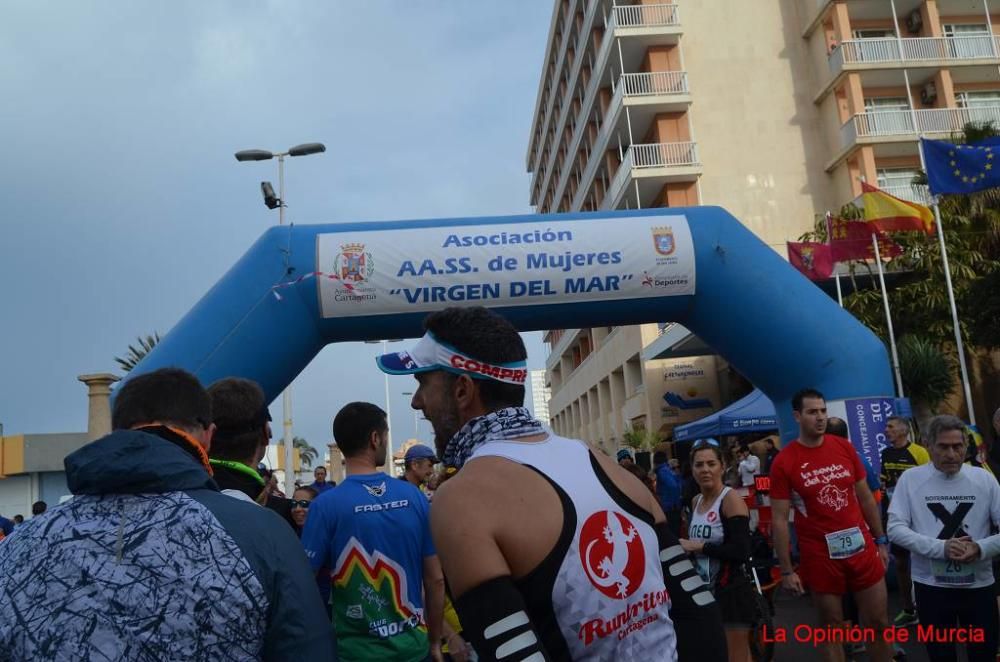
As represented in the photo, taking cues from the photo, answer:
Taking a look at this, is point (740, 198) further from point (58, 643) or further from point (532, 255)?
point (58, 643)

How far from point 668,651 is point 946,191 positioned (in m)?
13.6

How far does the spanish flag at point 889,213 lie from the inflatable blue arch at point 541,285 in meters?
6.80

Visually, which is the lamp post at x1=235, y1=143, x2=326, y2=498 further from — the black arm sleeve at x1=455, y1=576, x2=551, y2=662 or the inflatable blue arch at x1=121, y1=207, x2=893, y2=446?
the black arm sleeve at x1=455, y1=576, x2=551, y2=662

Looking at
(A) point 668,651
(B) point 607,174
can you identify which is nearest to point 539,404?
(B) point 607,174

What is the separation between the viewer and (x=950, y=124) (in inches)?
966

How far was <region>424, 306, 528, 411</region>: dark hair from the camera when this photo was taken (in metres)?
2.02

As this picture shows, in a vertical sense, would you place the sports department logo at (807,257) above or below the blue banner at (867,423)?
above

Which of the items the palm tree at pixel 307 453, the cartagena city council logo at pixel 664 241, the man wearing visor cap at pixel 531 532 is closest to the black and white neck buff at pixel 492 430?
the man wearing visor cap at pixel 531 532

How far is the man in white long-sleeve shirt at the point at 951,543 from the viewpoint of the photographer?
439cm

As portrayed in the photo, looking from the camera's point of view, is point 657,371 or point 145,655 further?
point 657,371

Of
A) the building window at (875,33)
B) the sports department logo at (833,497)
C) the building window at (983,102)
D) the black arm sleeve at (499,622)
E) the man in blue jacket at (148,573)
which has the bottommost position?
the sports department logo at (833,497)

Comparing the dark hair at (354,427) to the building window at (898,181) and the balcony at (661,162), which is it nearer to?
Result: the balcony at (661,162)

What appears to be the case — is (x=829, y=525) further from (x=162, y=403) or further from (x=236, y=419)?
(x=162, y=403)

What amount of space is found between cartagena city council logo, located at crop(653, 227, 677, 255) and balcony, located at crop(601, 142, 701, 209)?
55.2 feet
